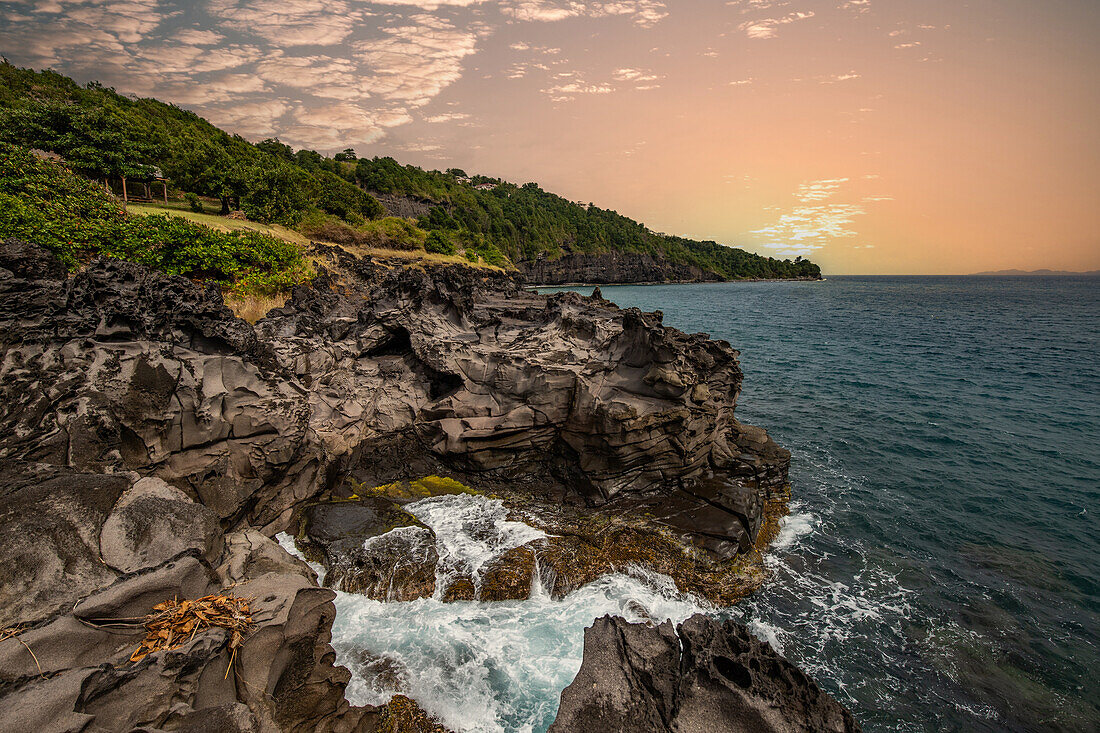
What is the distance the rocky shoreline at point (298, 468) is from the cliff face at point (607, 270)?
117195 mm

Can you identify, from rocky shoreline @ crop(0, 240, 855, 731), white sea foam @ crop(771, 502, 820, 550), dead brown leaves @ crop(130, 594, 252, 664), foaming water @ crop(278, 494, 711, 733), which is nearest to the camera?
dead brown leaves @ crop(130, 594, 252, 664)

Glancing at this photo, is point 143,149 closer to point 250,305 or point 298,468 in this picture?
point 250,305

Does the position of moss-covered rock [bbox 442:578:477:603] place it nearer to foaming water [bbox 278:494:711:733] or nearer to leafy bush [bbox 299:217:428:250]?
foaming water [bbox 278:494:711:733]

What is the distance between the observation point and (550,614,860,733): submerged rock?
490 centimetres

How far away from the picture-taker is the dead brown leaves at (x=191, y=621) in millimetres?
5410

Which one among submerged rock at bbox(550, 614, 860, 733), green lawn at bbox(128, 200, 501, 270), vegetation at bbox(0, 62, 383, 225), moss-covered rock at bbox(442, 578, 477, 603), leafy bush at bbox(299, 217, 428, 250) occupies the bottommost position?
moss-covered rock at bbox(442, 578, 477, 603)

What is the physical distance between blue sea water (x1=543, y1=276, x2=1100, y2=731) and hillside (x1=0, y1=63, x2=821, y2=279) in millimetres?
46306

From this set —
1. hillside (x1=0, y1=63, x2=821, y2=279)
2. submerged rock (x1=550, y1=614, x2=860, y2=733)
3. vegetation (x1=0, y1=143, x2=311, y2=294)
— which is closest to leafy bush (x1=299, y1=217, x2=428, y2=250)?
hillside (x1=0, y1=63, x2=821, y2=279)

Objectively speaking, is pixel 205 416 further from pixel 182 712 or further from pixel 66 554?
pixel 182 712

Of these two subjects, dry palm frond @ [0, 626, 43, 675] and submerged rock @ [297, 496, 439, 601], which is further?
submerged rock @ [297, 496, 439, 601]

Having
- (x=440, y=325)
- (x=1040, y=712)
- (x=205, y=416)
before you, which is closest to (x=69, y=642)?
(x=205, y=416)

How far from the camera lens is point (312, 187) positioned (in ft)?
189

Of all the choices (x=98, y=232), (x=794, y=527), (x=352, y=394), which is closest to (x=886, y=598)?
(x=794, y=527)

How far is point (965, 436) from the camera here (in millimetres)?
22094
